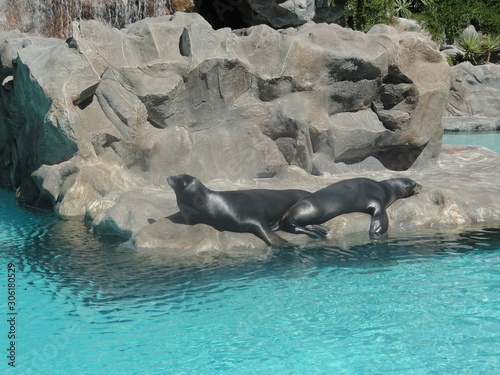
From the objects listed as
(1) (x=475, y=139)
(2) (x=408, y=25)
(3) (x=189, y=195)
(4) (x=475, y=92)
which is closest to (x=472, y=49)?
(2) (x=408, y=25)

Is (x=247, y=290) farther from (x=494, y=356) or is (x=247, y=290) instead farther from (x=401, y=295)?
(x=494, y=356)

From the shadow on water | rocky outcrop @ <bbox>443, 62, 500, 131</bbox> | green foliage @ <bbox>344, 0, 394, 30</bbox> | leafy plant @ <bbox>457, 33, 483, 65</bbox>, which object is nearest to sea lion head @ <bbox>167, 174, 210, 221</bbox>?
the shadow on water

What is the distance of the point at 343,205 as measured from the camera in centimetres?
615

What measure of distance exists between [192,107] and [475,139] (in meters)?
9.88

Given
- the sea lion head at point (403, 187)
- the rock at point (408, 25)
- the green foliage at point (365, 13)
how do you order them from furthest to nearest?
the rock at point (408, 25) < the green foliage at point (365, 13) < the sea lion head at point (403, 187)

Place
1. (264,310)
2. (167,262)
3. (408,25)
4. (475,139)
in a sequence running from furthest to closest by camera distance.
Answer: (408,25), (475,139), (167,262), (264,310)

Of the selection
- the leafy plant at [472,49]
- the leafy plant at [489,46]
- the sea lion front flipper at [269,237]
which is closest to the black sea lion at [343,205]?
the sea lion front flipper at [269,237]

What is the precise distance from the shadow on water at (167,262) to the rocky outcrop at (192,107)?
0.85 meters

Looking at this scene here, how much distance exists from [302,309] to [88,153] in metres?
3.81

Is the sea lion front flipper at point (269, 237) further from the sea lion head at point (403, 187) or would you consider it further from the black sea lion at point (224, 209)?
the sea lion head at point (403, 187)

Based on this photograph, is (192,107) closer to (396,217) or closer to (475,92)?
(396,217)

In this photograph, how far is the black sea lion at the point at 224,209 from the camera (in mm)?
5691

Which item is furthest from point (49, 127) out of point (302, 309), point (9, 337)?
point (302, 309)

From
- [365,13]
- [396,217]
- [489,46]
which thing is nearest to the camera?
[396,217]
